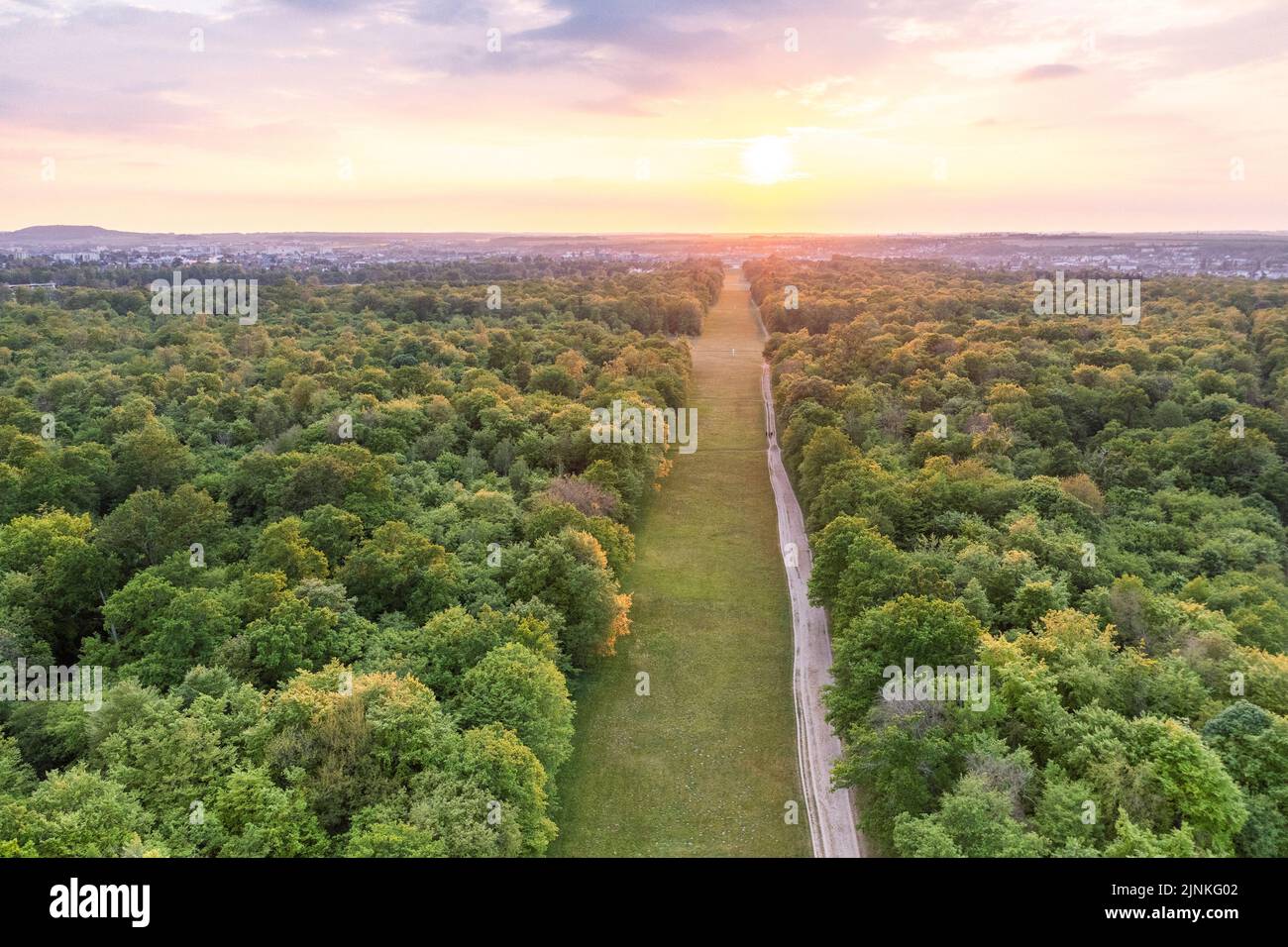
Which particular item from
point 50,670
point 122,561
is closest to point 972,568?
point 50,670

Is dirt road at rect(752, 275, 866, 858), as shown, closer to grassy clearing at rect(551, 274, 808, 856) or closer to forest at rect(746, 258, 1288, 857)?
grassy clearing at rect(551, 274, 808, 856)

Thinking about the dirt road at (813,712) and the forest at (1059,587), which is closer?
the forest at (1059,587)

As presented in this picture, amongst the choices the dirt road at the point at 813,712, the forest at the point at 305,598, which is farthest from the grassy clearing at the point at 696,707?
the forest at the point at 305,598

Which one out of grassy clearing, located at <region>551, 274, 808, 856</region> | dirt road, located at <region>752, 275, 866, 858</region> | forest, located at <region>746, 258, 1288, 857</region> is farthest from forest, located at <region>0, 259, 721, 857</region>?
forest, located at <region>746, 258, 1288, 857</region>

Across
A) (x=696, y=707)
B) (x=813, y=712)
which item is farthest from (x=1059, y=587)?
(x=696, y=707)

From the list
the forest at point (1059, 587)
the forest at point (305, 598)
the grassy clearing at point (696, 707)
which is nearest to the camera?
the forest at point (1059, 587)

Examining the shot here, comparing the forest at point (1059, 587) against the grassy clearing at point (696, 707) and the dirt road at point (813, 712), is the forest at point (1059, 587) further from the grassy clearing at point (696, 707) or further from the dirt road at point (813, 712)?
the grassy clearing at point (696, 707)
